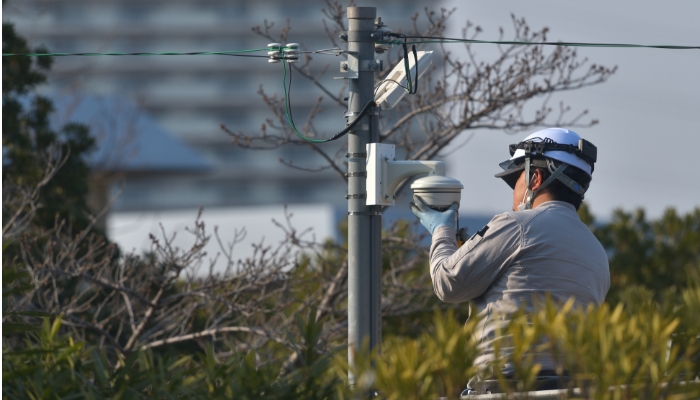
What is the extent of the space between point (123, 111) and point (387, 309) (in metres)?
8.04

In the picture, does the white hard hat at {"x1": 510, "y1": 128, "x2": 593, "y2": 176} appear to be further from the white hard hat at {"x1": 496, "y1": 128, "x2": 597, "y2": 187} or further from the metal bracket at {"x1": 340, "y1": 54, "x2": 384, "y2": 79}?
the metal bracket at {"x1": 340, "y1": 54, "x2": 384, "y2": 79}

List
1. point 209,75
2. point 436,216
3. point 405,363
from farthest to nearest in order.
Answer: point 209,75 < point 436,216 < point 405,363

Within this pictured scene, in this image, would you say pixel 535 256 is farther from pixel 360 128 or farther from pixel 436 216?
pixel 360 128

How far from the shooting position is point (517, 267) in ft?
12.6

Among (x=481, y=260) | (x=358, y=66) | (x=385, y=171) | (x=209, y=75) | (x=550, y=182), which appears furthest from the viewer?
(x=209, y=75)

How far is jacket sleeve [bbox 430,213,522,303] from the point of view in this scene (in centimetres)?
382

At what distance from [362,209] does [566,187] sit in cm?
95

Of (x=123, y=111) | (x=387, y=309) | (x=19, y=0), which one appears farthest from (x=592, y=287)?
(x=19, y=0)

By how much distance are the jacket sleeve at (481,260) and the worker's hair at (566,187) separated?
1.08 feet

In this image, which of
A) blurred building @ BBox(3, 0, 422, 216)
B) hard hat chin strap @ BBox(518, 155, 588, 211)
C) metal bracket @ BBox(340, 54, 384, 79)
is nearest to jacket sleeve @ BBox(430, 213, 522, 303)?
hard hat chin strap @ BBox(518, 155, 588, 211)

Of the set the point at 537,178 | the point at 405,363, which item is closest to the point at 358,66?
the point at 537,178

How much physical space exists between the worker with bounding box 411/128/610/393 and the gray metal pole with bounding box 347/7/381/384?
50 centimetres

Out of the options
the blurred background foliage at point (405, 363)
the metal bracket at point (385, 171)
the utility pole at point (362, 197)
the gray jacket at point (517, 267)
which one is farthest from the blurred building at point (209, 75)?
the gray jacket at point (517, 267)

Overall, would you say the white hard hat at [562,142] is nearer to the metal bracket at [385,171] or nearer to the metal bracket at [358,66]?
the metal bracket at [385,171]
